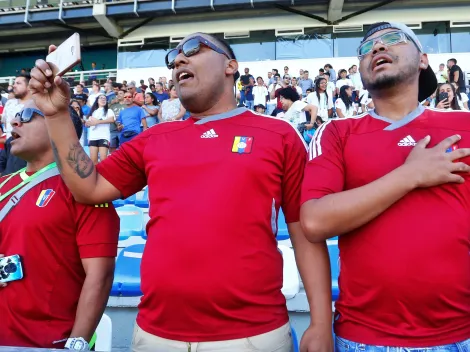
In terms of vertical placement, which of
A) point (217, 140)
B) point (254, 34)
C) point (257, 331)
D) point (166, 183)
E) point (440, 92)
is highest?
point (254, 34)

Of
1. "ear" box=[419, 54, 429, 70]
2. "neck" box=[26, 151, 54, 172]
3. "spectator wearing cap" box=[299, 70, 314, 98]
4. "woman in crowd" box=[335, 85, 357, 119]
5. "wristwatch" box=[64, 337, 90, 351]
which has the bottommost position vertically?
"wristwatch" box=[64, 337, 90, 351]

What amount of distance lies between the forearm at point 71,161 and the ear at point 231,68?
2.22ft

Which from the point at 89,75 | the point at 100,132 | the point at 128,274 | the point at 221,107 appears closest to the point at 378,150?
the point at 221,107

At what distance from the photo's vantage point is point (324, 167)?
4.88 ft

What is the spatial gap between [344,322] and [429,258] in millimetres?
328

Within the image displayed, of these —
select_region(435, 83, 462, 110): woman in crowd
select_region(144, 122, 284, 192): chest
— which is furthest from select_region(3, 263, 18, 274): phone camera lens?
select_region(435, 83, 462, 110): woman in crowd

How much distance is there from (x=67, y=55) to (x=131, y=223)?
250 centimetres

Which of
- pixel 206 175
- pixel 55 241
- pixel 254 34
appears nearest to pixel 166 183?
pixel 206 175

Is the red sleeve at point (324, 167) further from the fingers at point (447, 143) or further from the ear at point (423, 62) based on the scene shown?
the ear at point (423, 62)

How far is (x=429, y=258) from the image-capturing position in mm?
1305

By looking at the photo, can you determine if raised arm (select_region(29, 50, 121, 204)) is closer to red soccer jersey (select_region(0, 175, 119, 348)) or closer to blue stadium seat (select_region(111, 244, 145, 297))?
red soccer jersey (select_region(0, 175, 119, 348))

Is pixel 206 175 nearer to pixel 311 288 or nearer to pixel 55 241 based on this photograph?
pixel 311 288

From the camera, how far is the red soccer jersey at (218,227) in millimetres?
1407

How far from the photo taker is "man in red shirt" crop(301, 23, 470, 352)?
50.8 inches
